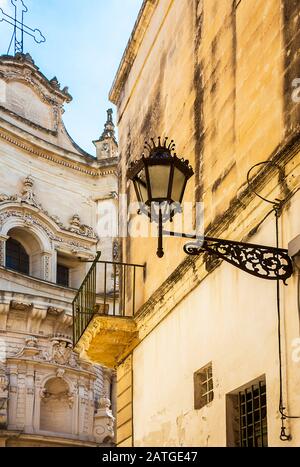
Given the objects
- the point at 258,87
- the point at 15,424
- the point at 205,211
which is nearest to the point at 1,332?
the point at 15,424

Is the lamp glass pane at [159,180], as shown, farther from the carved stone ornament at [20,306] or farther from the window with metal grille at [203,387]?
Result: the carved stone ornament at [20,306]

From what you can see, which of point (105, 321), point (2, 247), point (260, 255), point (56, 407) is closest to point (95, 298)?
point (105, 321)

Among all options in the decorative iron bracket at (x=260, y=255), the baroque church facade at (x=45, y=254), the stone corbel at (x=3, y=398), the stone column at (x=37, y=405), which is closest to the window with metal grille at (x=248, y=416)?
the decorative iron bracket at (x=260, y=255)

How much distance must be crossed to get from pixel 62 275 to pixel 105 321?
1636cm

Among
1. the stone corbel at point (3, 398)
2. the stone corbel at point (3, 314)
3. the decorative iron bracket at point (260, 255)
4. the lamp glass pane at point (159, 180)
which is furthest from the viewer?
the stone corbel at point (3, 314)

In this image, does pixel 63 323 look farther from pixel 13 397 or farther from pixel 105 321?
pixel 105 321

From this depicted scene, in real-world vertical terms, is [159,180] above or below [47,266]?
below

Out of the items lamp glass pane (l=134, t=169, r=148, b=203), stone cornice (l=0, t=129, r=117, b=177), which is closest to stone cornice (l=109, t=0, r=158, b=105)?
lamp glass pane (l=134, t=169, r=148, b=203)

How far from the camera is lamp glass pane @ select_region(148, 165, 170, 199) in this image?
751 centimetres

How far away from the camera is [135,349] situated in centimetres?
1234

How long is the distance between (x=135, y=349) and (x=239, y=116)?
425cm

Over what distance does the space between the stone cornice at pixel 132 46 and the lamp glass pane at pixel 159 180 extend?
5782 mm

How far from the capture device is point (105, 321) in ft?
Answer: 38.0

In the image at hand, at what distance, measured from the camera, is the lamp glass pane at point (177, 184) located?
754cm
